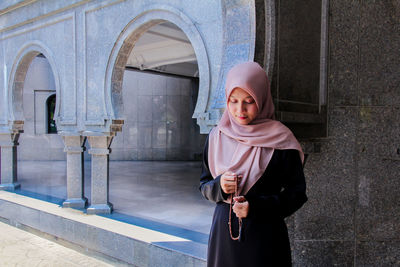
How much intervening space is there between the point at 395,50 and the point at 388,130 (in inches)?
28.0

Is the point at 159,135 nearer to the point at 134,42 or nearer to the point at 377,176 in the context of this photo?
the point at 134,42

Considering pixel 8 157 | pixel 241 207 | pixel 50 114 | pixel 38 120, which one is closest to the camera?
pixel 241 207

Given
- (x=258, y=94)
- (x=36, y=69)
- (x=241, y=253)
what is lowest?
(x=241, y=253)

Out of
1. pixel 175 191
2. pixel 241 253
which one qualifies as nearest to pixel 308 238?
pixel 241 253

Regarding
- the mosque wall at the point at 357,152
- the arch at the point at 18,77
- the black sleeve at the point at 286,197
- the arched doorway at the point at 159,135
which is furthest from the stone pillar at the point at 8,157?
the black sleeve at the point at 286,197

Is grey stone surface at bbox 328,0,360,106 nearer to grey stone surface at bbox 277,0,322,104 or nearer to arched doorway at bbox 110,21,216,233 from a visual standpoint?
grey stone surface at bbox 277,0,322,104

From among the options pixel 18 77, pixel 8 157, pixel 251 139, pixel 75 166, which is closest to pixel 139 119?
pixel 8 157

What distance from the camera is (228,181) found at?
5.67 ft

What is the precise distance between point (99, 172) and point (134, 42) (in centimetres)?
224

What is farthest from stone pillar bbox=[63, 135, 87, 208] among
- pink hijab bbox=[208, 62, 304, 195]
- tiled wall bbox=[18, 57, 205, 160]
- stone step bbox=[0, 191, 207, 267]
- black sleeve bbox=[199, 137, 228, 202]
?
tiled wall bbox=[18, 57, 205, 160]

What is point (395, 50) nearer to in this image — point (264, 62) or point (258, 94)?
point (264, 62)

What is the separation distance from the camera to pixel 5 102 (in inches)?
314

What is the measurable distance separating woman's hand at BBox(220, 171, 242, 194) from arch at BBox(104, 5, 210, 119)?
2.20m

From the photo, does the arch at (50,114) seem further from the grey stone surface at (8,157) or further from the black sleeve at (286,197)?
the black sleeve at (286,197)
